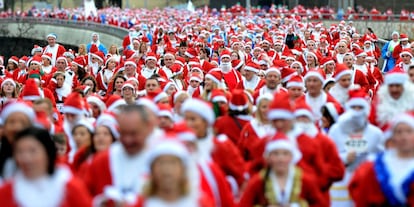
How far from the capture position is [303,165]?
28.8ft

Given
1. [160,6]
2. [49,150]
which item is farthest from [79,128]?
[160,6]

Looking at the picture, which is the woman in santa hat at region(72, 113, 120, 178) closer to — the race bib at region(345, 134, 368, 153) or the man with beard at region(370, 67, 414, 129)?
the race bib at region(345, 134, 368, 153)

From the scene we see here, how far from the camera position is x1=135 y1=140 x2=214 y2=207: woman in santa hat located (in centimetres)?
626

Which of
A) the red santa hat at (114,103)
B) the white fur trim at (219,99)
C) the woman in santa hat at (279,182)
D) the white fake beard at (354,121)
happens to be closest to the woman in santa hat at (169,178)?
the woman in santa hat at (279,182)

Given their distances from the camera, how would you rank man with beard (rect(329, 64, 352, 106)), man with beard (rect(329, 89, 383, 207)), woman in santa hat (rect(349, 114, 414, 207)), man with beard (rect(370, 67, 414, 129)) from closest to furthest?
woman in santa hat (rect(349, 114, 414, 207)) < man with beard (rect(329, 89, 383, 207)) < man with beard (rect(370, 67, 414, 129)) < man with beard (rect(329, 64, 352, 106))

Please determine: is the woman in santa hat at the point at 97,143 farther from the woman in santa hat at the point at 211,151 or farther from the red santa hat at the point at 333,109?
the red santa hat at the point at 333,109

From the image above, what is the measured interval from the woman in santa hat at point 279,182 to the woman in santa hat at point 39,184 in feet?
5.08

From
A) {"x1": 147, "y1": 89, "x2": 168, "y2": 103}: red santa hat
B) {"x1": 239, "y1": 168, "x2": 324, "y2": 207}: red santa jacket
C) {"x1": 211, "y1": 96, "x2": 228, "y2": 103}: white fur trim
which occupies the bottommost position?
{"x1": 239, "y1": 168, "x2": 324, "y2": 207}: red santa jacket

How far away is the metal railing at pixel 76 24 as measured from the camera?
49.4 metres

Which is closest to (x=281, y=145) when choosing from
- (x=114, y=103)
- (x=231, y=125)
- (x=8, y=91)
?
(x=231, y=125)

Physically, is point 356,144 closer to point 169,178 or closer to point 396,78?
A: point 396,78

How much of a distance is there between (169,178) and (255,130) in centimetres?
432

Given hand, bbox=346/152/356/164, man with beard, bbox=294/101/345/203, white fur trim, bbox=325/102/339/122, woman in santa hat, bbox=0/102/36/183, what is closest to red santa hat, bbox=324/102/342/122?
white fur trim, bbox=325/102/339/122

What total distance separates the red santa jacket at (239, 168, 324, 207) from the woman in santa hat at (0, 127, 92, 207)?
5.02 feet
